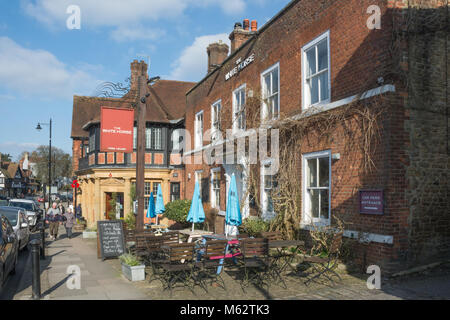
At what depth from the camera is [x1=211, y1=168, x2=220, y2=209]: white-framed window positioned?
16812mm

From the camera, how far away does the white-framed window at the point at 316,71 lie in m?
9.88

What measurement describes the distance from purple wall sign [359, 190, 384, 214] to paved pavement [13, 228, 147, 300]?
4710 mm

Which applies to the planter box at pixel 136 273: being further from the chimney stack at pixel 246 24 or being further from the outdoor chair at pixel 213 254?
the chimney stack at pixel 246 24

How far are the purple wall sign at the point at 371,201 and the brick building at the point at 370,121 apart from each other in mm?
21

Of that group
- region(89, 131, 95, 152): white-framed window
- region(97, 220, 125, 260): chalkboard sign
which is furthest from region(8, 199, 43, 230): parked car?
region(97, 220, 125, 260): chalkboard sign

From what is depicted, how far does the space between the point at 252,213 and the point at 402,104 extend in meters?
6.62

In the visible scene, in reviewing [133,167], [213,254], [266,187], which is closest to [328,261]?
[213,254]

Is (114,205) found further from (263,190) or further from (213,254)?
(213,254)

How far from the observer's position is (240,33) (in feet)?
55.3

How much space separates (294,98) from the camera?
1109 centimetres

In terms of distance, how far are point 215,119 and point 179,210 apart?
181 inches

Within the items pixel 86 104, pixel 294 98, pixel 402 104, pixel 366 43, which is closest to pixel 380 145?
pixel 402 104

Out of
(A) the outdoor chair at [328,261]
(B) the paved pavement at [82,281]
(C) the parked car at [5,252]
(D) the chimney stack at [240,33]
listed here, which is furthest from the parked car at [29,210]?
(A) the outdoor chair at [328,261]
